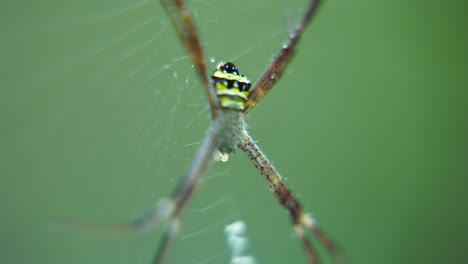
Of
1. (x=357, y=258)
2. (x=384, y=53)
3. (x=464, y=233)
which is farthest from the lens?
(x=384, y=53)

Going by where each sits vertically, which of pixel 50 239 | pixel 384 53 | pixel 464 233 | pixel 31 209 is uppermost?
pixel 384 53

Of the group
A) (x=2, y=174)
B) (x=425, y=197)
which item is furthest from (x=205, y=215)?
(x=425, y=197)

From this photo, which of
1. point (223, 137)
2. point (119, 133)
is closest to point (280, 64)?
point (223, 137)

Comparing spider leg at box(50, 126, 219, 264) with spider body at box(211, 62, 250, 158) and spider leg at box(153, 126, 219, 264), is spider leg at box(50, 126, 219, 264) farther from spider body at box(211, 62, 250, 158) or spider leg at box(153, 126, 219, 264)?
spider body at box(211, 62, 250, 158)

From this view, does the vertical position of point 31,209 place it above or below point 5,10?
below

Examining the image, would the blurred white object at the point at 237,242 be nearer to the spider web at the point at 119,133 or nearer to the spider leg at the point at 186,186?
the spider web at the point at 119,133

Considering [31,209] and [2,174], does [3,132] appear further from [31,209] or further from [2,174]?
[31,209]

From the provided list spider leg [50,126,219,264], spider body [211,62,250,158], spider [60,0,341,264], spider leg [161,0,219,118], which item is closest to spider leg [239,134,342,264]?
spider [60,0,341,264]

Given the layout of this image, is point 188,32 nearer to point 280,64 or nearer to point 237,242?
point 280,64
